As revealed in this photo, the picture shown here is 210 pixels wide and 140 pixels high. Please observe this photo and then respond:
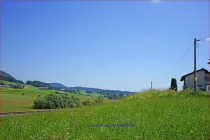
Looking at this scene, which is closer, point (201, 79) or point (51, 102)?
point (51, 102)

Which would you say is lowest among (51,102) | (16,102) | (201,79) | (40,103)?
(16,102)

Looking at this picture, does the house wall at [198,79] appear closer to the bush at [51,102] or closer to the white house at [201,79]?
the white house at [201,79]

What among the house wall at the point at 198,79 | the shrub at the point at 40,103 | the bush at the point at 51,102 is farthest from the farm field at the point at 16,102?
the house wall at the point at 198,79

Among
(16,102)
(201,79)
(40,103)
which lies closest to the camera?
(40,103)

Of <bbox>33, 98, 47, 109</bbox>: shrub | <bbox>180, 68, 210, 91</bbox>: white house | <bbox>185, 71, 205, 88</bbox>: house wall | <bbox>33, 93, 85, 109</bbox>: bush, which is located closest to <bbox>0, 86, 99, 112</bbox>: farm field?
<bbox>33, 98, 47, 109</bbox>: shrub

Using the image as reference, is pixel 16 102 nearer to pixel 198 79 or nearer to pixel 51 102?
pixel 51 102

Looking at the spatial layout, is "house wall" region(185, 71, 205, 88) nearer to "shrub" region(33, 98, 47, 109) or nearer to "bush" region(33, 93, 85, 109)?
"bush" region(33, 93, 85, 109)

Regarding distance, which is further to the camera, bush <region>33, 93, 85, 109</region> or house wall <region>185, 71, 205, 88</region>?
house wall <region>185, 71, 205, 88</region>

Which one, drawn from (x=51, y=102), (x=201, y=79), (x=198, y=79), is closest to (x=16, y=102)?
(x=51, y=102)

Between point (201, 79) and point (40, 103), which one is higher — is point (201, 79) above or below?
above

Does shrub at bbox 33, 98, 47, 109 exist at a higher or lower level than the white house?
lower

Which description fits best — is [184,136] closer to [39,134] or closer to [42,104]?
[39,134]

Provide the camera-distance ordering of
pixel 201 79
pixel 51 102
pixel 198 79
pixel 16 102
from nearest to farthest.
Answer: pixel 51 102
pixel 16 102
pixel 201 79
pixel 198 79

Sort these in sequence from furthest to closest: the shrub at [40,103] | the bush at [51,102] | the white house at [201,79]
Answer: the white house at [201,79] < the shrub at [40,103] < the bush at [51,102]
